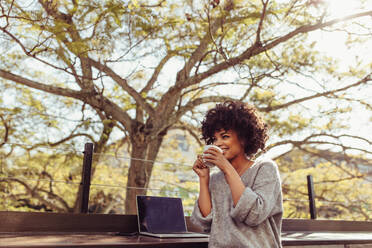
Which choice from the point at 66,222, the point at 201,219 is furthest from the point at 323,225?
the point at 66,222

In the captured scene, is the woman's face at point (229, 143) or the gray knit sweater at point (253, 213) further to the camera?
the woman's face at point (229, 143)

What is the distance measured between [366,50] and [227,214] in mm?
4853

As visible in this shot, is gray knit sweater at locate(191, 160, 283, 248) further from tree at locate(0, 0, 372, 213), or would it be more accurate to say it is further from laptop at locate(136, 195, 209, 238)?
tree at locate(0, 0, 372, 213)

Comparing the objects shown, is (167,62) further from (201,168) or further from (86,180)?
(201,168)

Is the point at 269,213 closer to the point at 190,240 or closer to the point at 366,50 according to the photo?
the point at 190,240

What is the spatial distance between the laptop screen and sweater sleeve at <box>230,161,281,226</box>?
2.05 ft

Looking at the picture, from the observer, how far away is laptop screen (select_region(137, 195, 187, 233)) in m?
1.89

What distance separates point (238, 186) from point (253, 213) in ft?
0.39

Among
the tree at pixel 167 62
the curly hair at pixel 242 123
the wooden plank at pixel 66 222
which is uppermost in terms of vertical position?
the tree at pixel 167 62

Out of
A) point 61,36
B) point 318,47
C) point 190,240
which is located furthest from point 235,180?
point 318,47

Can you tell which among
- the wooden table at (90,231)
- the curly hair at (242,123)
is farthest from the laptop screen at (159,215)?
the curly hair at (242,123)

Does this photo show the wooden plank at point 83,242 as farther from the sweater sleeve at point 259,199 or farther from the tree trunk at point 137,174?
the tree trunk at point 137,174

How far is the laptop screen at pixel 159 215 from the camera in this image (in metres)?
1.89

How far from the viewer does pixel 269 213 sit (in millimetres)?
1355
